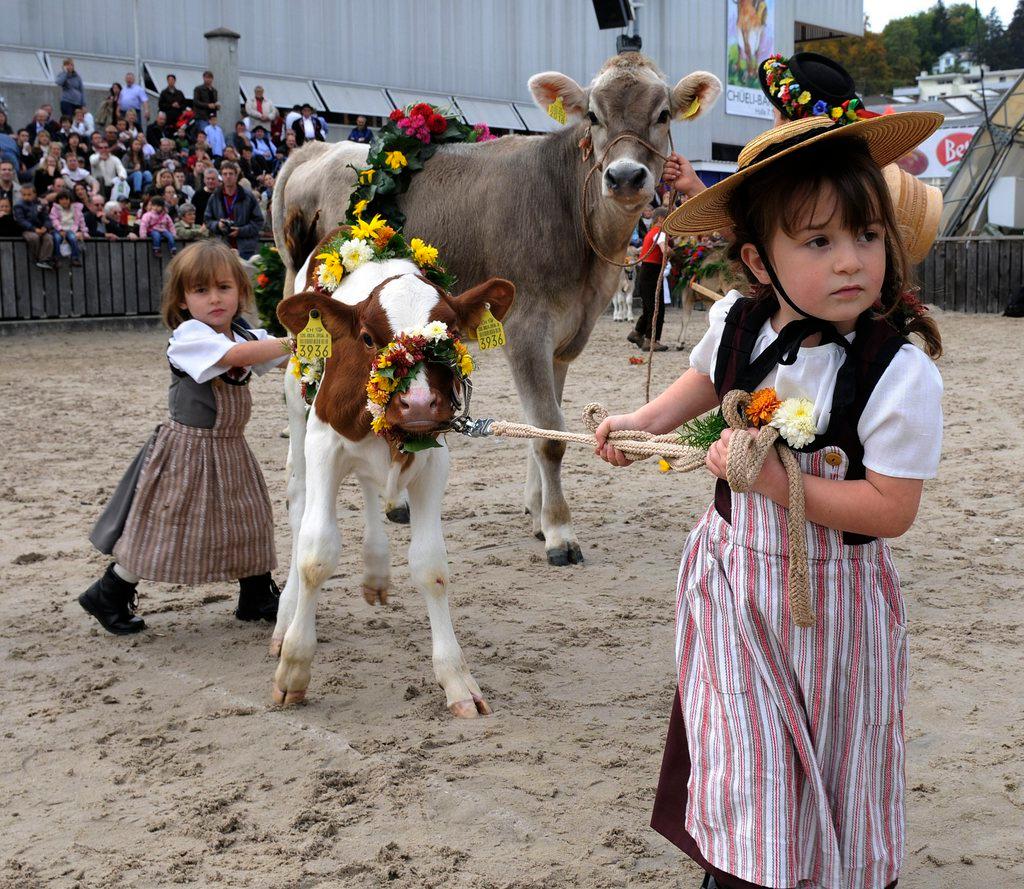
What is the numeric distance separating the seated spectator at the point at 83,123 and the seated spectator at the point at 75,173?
180 cm

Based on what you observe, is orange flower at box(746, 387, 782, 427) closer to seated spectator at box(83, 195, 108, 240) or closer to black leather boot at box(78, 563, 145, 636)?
black leather boot at box(78, 563, 145, 636)

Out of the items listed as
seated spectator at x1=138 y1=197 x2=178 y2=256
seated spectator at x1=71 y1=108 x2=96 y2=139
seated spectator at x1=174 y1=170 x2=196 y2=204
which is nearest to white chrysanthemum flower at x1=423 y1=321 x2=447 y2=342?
seated spectator at x1=138 y1=197 x2=178 y2=256

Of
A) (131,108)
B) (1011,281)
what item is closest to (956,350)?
(1011,281)

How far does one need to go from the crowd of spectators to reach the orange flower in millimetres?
14312

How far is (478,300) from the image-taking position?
367cm

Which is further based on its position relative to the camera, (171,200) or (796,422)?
(171,200)

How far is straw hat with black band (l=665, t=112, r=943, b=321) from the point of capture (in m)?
2.15

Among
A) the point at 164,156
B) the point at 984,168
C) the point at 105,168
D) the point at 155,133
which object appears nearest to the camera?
the point at 105,168

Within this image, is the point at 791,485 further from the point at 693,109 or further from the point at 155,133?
the point at 155,133

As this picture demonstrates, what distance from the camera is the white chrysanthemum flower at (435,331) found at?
11.0ft

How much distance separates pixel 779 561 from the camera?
226 centimetres

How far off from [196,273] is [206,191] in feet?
44.0

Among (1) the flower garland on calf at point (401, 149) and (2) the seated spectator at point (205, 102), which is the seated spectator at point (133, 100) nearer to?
(2) the seated spectator at point (205, 102)

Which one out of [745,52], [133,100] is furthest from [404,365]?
[745,52]
